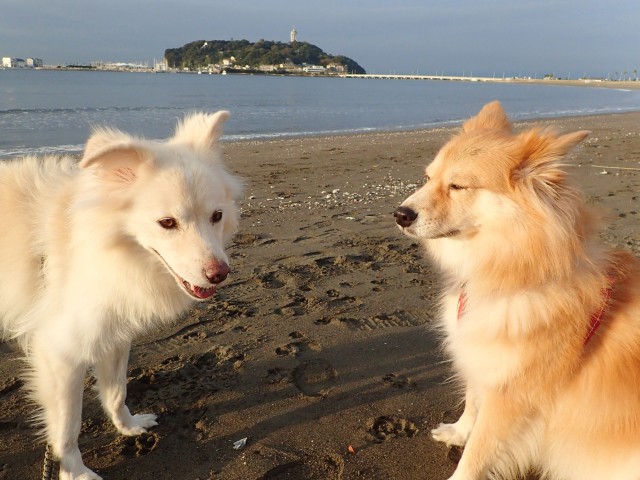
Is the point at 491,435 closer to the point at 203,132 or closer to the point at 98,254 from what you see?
the point at 98,254

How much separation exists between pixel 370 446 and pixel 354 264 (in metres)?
2.20

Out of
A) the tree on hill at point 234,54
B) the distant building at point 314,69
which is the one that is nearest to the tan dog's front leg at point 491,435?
the tree on hill at point 234,54

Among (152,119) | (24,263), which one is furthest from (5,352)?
(152,119)

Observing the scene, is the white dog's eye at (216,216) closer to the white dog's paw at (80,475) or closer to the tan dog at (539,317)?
the tan dog at (539,317)

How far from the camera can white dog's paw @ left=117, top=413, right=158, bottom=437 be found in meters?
2.63

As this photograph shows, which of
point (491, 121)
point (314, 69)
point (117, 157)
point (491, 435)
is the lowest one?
point (491, 435)

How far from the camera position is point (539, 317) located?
2053 mm

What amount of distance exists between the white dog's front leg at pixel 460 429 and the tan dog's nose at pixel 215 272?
1.48 meters

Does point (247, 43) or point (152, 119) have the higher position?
point (247, 43)

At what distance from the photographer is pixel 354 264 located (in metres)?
4.59

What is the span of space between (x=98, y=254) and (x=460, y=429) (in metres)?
2.08

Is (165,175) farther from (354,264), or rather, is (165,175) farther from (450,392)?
(354,264)

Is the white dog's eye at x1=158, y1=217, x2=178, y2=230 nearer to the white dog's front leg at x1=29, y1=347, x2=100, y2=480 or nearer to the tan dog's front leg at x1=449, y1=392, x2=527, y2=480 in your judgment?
the white dog's front leg at x1=29, y1=347, x2=100, y2=480

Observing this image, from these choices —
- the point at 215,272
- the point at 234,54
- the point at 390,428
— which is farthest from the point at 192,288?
the point at 234,54
